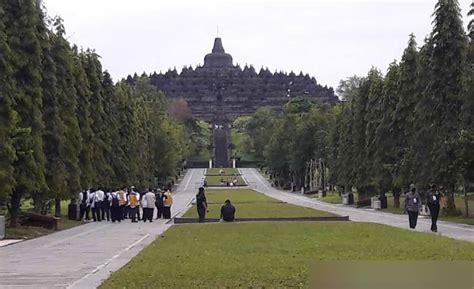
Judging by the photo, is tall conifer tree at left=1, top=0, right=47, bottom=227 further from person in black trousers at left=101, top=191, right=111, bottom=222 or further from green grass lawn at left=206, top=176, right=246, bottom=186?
green grass lawn at left=206, top=176, right=246, bottom=186

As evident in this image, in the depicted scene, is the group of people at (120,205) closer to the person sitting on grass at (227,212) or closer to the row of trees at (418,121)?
the person sitting on grass at (227,212)

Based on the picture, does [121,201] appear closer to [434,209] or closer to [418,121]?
[418,121]

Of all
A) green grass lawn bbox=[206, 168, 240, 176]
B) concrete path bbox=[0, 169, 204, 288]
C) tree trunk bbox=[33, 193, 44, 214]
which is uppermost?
green grass lawn bbox=[206, 168, 240, 176]

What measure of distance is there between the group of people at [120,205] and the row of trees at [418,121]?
11598 millimetres

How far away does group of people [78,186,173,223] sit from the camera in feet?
129

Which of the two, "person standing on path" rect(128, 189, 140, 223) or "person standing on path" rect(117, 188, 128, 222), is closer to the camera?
"person standing on path" rect(128, 189, 140, 223)

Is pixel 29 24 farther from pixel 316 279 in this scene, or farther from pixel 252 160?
pixel 252 160

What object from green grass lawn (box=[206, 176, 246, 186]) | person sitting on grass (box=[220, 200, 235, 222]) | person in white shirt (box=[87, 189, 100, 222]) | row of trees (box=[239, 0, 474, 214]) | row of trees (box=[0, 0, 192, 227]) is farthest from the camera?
green grass lawn (box=[206, 176, 246, 186])

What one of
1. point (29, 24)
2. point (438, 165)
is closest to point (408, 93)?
point (438, 165)

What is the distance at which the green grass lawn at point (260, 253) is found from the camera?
1371cm

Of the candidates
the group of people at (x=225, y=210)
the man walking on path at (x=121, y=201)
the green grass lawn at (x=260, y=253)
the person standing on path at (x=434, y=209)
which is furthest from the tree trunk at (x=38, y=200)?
the person standing on path at (x=434, y=209)

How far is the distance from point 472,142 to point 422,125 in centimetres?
708

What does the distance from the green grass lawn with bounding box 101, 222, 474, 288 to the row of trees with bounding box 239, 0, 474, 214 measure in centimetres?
995

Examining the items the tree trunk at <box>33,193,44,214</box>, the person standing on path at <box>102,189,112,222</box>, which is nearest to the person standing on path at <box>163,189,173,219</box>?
the person standing on path at <box>102,189,112,222</box>
